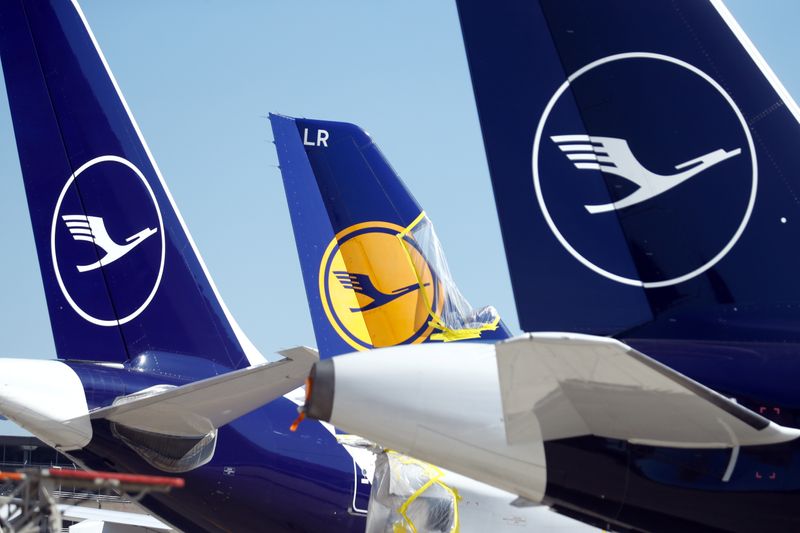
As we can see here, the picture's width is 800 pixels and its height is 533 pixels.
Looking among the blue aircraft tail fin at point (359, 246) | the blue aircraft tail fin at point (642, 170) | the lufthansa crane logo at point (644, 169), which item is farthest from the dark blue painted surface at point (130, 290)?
the lufthansa crane logo at point (644, 169)

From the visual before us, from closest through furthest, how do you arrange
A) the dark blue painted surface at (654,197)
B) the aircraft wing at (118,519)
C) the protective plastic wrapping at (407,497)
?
the dark blue painted surface at (654,197)
the protective plastic wrapping at (407,497)
the aircraft wing at (118,519)

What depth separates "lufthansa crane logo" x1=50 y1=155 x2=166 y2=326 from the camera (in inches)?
448

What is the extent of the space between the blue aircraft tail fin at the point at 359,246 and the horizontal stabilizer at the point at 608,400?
9041 millimetres

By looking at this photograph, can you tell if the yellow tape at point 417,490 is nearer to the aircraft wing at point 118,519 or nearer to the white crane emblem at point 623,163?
the white crane emblem at point 623,163

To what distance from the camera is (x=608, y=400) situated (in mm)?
4922

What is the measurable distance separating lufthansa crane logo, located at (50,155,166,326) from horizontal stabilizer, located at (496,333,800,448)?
7.15m

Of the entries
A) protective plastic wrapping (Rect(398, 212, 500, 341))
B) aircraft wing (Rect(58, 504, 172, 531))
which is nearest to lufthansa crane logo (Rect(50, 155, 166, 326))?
protective plastic wrapping (Rect(398, 212, 500, 341))

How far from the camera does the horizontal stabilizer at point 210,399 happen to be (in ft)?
26.9

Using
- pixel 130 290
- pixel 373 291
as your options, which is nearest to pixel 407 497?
pixel 130 290

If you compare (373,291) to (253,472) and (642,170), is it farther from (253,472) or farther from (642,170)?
(642,170)

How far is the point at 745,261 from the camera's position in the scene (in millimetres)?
5883

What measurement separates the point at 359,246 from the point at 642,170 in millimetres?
8978

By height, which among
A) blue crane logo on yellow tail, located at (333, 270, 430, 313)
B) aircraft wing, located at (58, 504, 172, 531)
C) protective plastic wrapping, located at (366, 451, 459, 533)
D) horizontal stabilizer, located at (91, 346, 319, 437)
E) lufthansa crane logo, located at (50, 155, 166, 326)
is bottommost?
aircraft wing, located at (58, 504, 172, 531)

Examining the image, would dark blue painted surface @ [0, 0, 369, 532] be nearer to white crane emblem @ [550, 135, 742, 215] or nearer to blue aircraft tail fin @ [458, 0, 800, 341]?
blue aircraft tail fin @ [458, 0, 800, 341]
